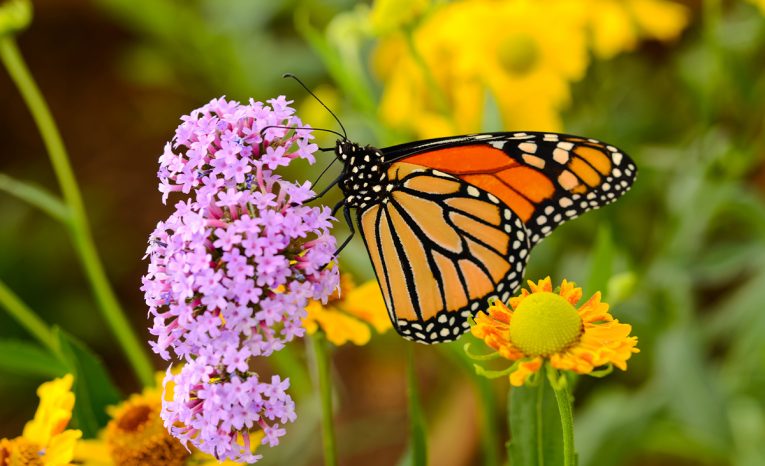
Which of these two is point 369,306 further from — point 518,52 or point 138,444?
point 518,52

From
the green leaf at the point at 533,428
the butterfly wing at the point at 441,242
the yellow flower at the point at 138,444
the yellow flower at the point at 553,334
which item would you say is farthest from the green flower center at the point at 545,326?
the yellow flower at the point at 138,444

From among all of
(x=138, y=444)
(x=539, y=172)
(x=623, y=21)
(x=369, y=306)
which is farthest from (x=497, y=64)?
(x=138, y=444)

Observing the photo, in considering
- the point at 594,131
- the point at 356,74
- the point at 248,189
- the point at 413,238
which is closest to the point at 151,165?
the point at 356,74

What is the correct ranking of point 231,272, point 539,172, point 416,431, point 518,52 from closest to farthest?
1. point 231,272
2. point 416,431
3. point 539,172
4. point 518,52

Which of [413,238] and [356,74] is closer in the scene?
[413,238]

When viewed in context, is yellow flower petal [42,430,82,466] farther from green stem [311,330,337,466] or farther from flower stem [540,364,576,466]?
flower stem [540,364,576,466]

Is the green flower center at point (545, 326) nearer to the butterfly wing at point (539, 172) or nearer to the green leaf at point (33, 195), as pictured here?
the butterfly wing at point (539, 172)

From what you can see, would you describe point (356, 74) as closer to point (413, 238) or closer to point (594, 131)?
point (594, 131)
